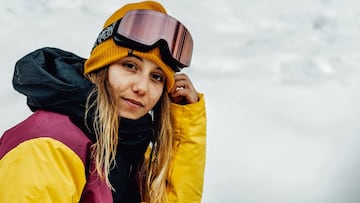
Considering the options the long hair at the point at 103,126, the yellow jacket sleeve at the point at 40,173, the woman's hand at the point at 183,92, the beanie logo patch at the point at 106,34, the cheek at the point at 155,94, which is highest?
the beanie logo patch at the point at 106,34

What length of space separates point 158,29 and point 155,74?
0.25 meters

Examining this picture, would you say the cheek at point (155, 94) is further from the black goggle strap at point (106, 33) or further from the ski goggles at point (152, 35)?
the black goggle strap at point (106, 33)

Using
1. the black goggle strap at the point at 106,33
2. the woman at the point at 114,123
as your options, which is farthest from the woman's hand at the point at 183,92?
the black goggle strap at the point at 106,33

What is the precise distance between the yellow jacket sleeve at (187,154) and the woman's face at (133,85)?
1.50ft

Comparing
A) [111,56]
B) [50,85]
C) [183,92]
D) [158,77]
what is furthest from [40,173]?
[183,92]

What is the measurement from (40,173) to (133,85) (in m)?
0.75

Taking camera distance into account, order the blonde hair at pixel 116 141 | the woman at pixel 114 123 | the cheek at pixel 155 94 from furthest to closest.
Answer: the cheek at pixel 155 94 → the blonde hair at pixel 116 141 → the woman at pixel 114 123

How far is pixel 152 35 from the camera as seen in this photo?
2760 mm

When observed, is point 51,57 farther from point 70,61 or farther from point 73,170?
point 73,170

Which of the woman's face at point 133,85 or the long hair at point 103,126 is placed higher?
the woman's face at point 133,85

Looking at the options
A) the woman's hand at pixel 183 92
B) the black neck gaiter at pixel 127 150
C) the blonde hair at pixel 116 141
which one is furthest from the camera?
the woman's hand at pixel 183 92

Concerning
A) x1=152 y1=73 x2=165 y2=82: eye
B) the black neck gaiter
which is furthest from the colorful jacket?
x1=152 y1=73 x2=165 y2=82: eye

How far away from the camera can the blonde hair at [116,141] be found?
94.0 inches

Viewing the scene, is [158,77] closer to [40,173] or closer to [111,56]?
[111,56]
